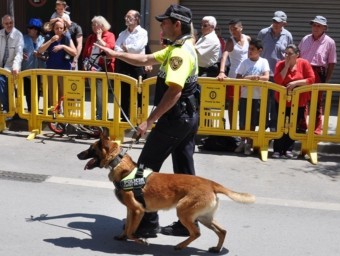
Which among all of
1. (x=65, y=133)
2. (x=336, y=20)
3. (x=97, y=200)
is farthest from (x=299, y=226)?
(x=336, y=20)

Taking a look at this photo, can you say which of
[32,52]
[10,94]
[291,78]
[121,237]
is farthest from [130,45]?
[121,237]

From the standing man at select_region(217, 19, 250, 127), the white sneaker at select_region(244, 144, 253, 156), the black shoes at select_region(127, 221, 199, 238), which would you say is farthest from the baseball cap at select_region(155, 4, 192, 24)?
the standing man at select_region(217, 19, 250, 127)

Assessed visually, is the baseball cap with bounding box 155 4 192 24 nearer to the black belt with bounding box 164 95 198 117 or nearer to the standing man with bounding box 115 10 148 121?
the black belt with bounding box 164 95 198 117

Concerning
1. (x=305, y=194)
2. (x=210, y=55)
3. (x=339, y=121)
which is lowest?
(x=305, y=194)

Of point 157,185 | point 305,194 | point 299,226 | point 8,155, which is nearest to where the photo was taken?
point 157,185

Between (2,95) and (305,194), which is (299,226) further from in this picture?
(2,95)

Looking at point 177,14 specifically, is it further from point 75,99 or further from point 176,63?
point 75,99

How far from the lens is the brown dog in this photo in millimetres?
4828

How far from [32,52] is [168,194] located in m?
6.04

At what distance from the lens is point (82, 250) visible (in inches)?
199

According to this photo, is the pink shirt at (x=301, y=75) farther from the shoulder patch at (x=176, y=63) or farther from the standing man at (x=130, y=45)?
the shoulder patch at (x=176, y=63)

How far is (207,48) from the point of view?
8.88 m

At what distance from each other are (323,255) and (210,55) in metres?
4.50

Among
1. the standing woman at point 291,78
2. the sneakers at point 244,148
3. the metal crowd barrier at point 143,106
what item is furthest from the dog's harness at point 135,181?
the standing woman at point 291,78
